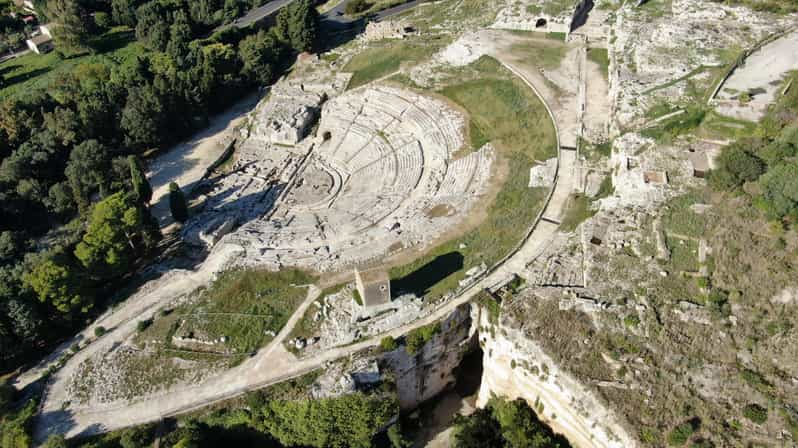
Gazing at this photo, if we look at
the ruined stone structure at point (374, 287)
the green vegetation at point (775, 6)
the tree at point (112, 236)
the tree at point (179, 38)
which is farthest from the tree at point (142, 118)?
the green vegetation at point (775, 6)

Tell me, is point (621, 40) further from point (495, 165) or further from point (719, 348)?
point (719, 348)

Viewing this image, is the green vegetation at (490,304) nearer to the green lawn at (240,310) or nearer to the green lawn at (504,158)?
the green lawn at (504,158)

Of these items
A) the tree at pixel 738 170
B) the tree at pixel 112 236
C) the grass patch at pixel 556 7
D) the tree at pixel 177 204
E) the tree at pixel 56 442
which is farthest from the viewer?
the grass patch at pixel 556 7

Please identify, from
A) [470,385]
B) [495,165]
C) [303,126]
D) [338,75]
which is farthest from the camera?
[338,75]

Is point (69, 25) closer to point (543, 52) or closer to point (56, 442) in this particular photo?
point (56, 442)

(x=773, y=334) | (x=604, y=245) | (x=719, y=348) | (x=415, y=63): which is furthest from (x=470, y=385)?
(x=415, y=63)

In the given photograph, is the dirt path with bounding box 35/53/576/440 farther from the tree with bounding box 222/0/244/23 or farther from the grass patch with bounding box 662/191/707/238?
the tree with bounding box 222/0/244/23
